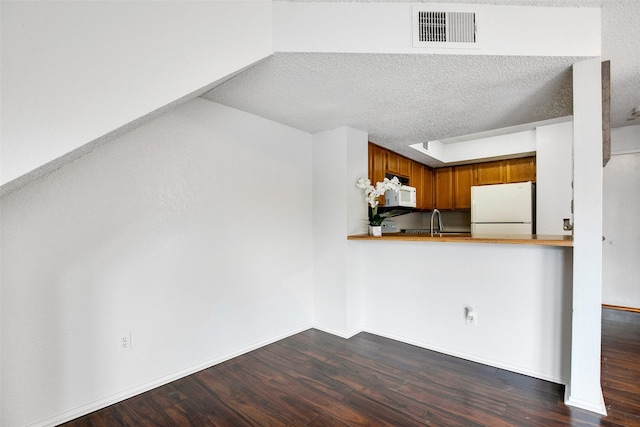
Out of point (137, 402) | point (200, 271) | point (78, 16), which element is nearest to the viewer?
point (78, 16)

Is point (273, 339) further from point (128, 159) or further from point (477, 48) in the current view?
point (477, 48)

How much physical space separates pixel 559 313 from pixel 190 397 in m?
2.58

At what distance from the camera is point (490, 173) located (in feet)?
15.8

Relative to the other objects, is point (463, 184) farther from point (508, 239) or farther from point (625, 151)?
point (508, 239)

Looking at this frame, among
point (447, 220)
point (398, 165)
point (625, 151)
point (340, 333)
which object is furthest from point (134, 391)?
point (625, 151)

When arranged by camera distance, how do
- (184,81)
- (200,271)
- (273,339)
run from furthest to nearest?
(273,339) < (200,271) < (184,81)

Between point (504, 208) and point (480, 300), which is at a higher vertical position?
point (504, 208)

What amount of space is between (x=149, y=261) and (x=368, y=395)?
175cm

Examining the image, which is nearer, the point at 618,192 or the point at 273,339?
the point at 273,339

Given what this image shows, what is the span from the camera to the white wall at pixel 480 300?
7.13 ft

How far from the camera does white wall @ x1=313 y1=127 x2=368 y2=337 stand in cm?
312

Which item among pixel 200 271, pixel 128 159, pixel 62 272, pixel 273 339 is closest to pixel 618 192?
pixel 273 339

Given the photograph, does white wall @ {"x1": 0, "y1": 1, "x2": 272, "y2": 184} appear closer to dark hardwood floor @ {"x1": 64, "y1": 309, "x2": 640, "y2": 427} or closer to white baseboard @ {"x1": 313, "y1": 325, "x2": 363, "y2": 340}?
dark hardwood floor @ {"x1": 64, "y1": 309, "x2": 640, "y2": 427}

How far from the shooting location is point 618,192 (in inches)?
152
